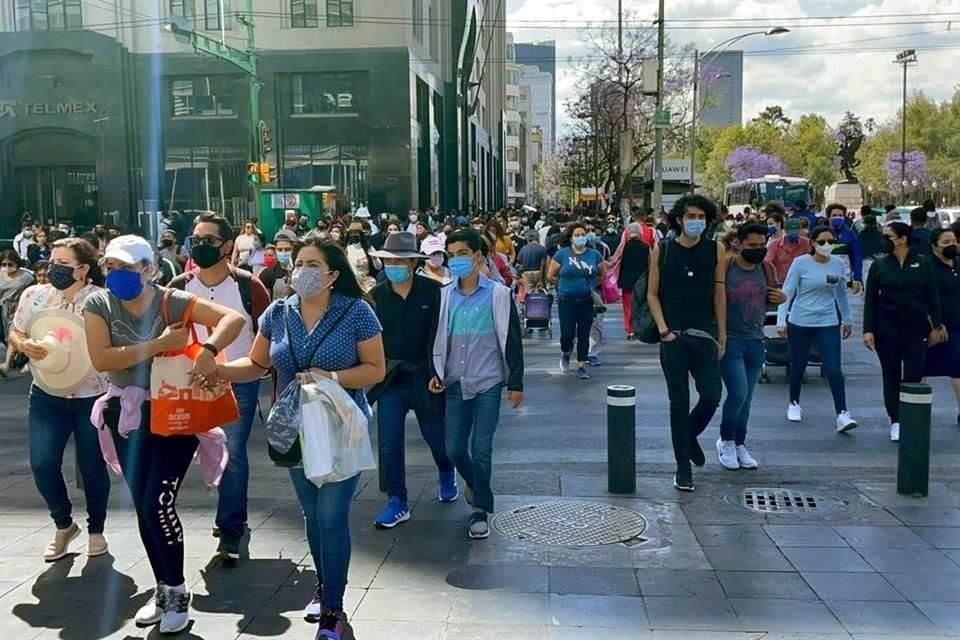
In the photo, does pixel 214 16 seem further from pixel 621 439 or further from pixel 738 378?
pixel 621 439

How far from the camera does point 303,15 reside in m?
35.4

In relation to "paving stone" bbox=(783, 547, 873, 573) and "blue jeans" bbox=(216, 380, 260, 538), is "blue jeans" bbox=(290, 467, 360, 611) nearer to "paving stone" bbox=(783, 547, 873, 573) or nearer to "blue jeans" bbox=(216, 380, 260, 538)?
"blue jeans" bbox=(216, 380, 260, 538)

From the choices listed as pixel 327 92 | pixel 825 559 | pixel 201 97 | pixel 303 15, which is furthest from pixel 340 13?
→ pixel 825 559

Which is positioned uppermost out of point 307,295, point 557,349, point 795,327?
point 307,295

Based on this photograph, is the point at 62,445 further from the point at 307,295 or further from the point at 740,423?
the point at 740,423

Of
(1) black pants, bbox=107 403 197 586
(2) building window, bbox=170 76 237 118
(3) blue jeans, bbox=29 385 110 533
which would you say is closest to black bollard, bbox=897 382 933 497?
(1) black pants, bbox=107 403 197 586

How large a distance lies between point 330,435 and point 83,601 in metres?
1.87

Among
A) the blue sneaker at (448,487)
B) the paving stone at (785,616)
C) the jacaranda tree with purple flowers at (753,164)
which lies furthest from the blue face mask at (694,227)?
the jacaranda tree with purple flowers at (753,164)

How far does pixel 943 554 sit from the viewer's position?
5.30 meters

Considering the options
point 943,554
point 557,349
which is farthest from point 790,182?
point 943,554

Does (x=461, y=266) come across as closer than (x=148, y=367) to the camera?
No

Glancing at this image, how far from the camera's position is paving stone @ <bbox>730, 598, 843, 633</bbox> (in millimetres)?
4344

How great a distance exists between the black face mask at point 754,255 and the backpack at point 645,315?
88cm

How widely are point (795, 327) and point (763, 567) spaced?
367 centimetres
